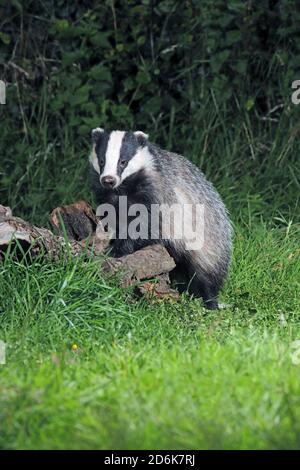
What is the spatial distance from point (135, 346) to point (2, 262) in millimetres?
985

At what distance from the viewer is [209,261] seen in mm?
5406

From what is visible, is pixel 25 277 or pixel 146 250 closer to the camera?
pixel 25 277

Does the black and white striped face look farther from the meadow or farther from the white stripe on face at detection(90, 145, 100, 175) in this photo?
the meadow

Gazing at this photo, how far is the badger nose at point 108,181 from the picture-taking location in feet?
16.9

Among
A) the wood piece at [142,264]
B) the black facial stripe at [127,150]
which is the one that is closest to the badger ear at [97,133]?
the black facial stripe at [127,150]

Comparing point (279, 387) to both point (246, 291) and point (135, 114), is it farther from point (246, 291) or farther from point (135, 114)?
point (135, 114)

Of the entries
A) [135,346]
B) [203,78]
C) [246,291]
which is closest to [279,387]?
[135,346]

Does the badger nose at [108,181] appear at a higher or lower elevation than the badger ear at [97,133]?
lower

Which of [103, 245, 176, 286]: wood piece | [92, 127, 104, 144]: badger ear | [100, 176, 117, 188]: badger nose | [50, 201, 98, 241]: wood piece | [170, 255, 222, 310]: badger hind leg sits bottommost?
[170, 255, 222, 310]: badger hind leg

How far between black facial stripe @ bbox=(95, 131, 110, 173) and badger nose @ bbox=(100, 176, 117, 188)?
0.51 ft

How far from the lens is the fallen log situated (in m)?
4.66

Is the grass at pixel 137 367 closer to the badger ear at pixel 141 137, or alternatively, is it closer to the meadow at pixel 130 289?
the meadow at pixel 130 289

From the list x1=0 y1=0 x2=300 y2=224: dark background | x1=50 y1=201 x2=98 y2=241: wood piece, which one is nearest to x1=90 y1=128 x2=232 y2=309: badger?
x1=50 y1=201 x2=98 y2=241: wood piece

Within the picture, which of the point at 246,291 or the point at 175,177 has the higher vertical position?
the point at 175,177
